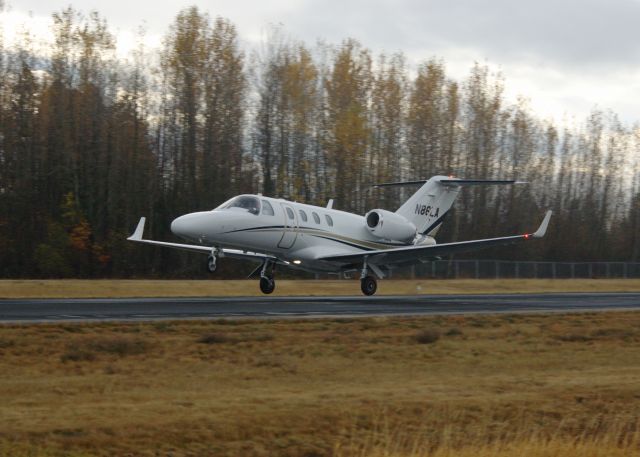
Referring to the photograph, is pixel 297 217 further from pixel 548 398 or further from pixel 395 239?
pixel 548 398

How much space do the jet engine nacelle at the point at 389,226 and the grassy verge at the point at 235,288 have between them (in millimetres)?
3738

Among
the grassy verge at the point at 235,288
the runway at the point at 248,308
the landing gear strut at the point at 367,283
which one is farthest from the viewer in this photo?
the landing gear strut at the point at 367,283

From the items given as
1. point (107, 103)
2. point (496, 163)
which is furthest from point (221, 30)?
point (496, 163)

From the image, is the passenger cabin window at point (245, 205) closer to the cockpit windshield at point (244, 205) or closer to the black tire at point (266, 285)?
the cockpit windshield at point (244, 205)

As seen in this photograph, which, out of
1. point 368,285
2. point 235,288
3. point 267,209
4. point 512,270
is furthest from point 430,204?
point 512,270

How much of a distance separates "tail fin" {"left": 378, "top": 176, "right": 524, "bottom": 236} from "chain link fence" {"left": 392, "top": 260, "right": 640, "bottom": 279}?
717 inches

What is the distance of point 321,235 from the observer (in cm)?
3338

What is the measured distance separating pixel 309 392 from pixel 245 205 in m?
17.8

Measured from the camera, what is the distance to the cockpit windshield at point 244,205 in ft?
100

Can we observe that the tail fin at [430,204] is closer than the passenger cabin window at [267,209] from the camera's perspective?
No

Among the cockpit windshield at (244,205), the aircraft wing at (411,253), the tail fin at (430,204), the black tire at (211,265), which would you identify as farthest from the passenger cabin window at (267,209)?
the tail fin at (430,204)

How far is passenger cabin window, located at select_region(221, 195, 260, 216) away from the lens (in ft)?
100

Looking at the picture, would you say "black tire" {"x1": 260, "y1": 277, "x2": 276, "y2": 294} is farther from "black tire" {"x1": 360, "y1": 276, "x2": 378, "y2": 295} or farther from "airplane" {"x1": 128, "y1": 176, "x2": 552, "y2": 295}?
"black tire" {"x1": 360, "y1": 276, "x2": 378, "y2": 295}

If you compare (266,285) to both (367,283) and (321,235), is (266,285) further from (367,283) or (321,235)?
(367,283)
